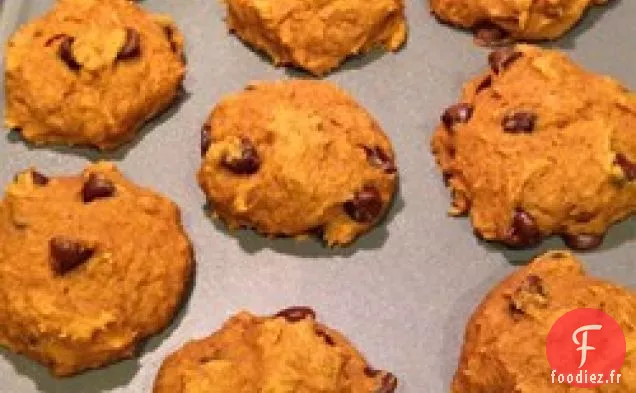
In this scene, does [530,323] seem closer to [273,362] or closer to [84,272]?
[273,362]

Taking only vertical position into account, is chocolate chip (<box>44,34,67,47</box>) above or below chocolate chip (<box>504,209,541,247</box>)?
above

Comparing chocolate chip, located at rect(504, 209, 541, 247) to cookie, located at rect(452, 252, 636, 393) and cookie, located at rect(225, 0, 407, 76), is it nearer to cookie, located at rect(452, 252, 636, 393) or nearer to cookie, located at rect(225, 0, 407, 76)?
cookie, located at rect(452, 252, 636, 393)

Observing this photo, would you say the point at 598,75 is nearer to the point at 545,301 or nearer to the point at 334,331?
the point at 545,301

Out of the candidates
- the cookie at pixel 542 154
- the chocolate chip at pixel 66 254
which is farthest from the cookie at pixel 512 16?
the chocolate chip at pixel 66 254

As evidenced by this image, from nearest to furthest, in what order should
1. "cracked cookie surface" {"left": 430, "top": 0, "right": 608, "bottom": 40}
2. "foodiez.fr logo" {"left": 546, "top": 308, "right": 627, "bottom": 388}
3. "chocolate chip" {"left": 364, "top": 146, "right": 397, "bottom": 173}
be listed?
"foodiez.fr logo" {"left": 546, "top": 308, "right": 627, "bottom": 388}
"chocolate chip" {"left": 364, "top": 146, "right": 397, "bottom": 173}
"cracked cookie surface" {"left": 430, "top": 0, "right": 608, "bottom": 40}

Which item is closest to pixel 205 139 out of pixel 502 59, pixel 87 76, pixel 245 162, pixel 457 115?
pixel 245 162

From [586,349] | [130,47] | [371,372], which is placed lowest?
[371,372]

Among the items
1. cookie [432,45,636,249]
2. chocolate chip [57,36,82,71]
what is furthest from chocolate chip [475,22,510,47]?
chocolate chip [57,36,82,71]
